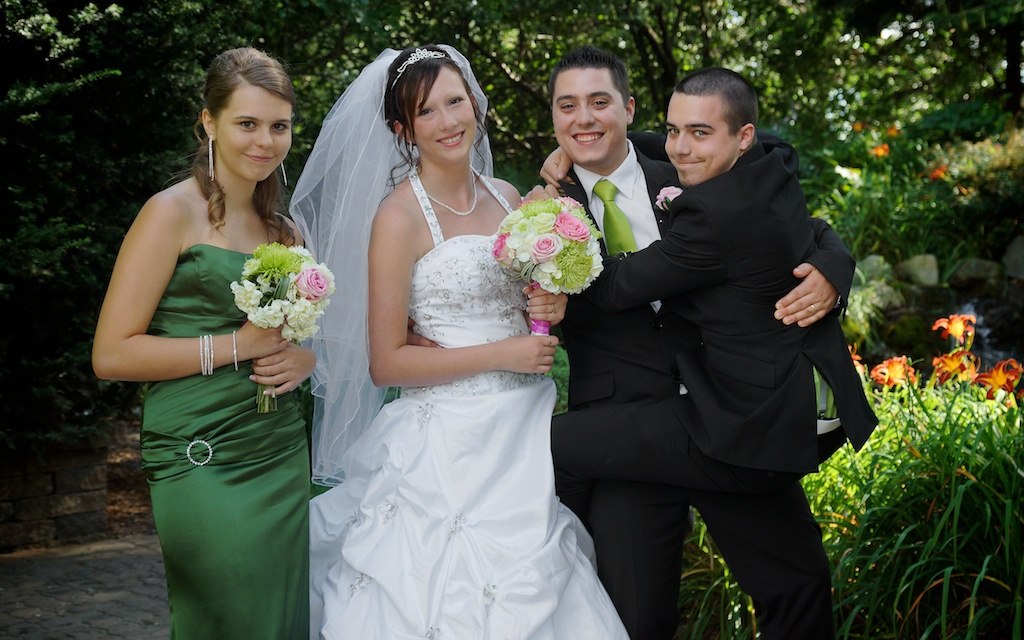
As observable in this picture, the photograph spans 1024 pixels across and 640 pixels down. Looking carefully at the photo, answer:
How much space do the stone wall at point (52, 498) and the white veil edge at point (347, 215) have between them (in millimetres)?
3369

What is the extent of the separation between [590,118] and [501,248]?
715mm

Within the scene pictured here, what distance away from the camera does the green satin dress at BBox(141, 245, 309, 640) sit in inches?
114

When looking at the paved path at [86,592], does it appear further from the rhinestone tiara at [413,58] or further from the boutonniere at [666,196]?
the boutonniere at [666,196]

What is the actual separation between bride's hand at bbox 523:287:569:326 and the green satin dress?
36.9 inches

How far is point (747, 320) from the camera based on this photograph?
3.04 m

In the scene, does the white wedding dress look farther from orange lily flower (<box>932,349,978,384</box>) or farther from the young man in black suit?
orange lily flower (<box>932,349,978,384</box>)

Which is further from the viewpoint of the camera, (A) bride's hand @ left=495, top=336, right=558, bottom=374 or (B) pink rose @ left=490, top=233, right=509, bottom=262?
(A) bride's hand @ left=495, top=336, right=558, bottom=374

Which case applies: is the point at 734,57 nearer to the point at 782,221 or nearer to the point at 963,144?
the point at 963,144

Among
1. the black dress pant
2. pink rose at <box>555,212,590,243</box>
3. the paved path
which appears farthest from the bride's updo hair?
the paved path

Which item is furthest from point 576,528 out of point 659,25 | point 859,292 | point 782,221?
point 659,25

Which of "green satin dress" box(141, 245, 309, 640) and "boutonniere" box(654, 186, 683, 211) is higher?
"boutonniere" box(654, 186, 683, 211)

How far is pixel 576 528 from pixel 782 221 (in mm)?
1251

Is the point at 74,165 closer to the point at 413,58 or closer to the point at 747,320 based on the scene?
the point at 413,58

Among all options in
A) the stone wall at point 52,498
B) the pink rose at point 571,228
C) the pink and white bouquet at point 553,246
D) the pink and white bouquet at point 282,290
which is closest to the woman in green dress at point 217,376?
the pink and white bouquet at point 282,290
